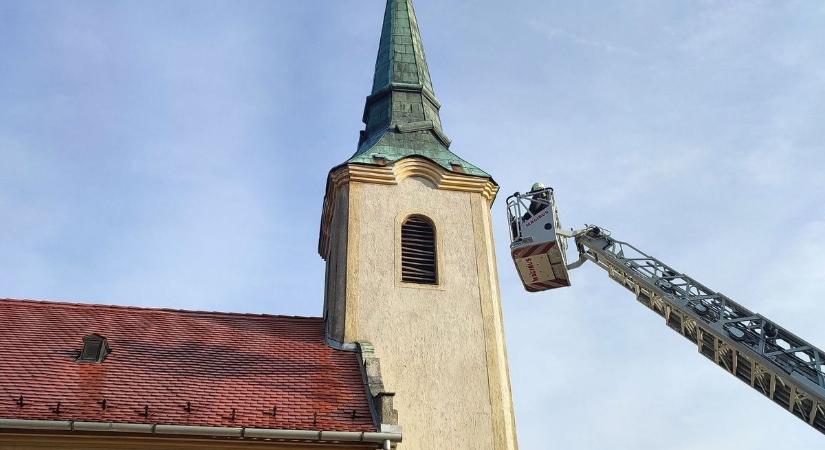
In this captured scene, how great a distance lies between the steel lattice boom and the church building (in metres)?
2.61

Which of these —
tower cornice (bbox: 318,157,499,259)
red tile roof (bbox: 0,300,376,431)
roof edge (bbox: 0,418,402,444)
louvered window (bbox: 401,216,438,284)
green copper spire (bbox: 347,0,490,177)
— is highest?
green copper spire (bbox: 347,0,490,177)

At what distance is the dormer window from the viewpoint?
12617 mm

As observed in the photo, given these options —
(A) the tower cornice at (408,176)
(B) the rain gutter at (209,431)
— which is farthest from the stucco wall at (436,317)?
(B) the rain gutter at (209,431)

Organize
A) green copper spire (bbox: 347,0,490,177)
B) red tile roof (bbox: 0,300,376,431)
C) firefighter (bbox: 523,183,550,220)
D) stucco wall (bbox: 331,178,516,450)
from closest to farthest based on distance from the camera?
1. red tile roof (bbox: 0,300,376,431)
2. stucco wall (bbox: 331,178,516,450)
3. firefighter (bbox: 523,183,550,220)
4. green copper spire (bbox: 347,0,490,177)

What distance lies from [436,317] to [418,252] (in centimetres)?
159

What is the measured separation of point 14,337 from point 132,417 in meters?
3.40

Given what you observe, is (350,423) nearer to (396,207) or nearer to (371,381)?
(371,381)

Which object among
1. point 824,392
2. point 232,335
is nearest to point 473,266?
point 232,335

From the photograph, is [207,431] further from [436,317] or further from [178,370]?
[436,317]

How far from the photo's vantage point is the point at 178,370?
41.4 ft

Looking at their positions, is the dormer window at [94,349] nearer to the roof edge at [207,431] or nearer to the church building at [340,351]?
the church building at [340,351]

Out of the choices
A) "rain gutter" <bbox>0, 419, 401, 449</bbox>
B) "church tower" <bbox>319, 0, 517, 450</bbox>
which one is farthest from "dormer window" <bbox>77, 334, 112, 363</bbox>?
"church tower" <bbox>319, 0, 517, 450</bbox>

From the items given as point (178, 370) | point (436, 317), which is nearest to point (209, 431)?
point (178, 370)

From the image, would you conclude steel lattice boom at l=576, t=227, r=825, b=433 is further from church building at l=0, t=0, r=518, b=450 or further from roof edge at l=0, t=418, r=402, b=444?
roof edge at l=0, t=418, r=402, b=444
